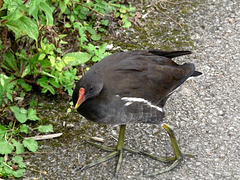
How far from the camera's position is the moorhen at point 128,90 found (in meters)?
3.77

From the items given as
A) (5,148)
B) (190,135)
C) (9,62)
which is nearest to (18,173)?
(5,148)

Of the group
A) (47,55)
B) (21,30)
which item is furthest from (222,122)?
(21,30)

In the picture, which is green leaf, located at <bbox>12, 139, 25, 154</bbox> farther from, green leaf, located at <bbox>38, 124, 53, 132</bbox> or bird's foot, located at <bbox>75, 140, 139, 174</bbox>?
bird's foot, located at <bbox>75, 140, 139, 174</bbox>

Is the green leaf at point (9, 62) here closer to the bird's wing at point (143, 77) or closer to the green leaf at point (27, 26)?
the green leaf at point (27, 26)

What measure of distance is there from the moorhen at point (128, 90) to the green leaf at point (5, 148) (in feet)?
2.34

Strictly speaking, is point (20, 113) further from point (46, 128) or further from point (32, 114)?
point (46, 128)

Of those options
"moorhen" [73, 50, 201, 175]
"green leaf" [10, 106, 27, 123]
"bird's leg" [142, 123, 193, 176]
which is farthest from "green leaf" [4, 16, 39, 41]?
"bird's leg" [142, 123, 193, 176]

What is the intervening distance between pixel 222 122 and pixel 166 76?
0.89 metres

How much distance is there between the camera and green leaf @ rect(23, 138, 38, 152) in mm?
4035

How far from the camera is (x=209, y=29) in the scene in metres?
5.62

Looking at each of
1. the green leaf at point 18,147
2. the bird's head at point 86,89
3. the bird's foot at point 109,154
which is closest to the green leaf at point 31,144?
the green leaf at point 18,147

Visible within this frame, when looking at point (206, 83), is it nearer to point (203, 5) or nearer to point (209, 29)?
point (209, 29)

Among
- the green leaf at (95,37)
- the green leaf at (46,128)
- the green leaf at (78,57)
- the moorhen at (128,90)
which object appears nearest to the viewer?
the moorhen at (128,90)

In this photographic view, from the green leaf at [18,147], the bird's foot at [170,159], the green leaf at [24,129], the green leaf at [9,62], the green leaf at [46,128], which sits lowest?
the bird's foot at [170,159]
